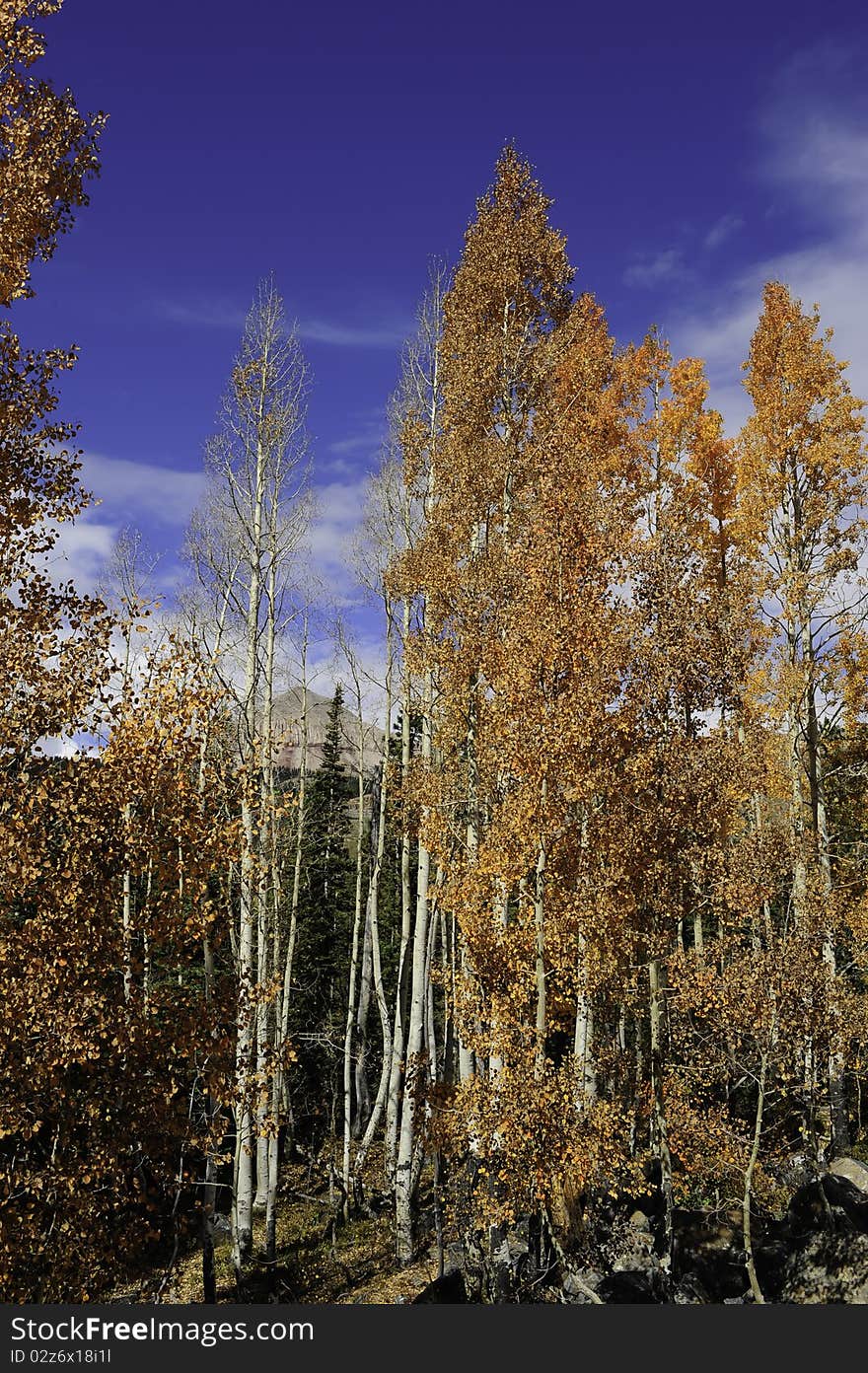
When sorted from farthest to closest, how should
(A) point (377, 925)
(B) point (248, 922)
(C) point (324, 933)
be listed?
1. (C) point (324, 933)
2. (A) point (377, 925)
3. (B) point (248, 922)

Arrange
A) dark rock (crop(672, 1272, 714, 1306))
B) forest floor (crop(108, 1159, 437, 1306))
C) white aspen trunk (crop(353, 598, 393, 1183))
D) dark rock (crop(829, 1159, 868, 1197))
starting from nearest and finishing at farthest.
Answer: dark rock (crop(672, 1272, 714, 1306)) < forest floor (crop(108, 1159, 437, 1306)) < dark rock (crop(829, 1159, 868, 1197)) < white aspen trunk (crop(353, 598, 393, 1183))

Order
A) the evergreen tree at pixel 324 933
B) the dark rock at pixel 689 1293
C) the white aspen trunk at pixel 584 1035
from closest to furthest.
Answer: the dark rock at pixel 689 1293
the white aspen trunk at pixel 584 1035
the evergreen tree at pixel 324 933

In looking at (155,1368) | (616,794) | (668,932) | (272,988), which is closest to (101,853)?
(272,988)

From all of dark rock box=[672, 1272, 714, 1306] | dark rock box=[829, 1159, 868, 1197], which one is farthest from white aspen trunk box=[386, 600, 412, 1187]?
dark rock box=[829, 1159, 868, 1197]

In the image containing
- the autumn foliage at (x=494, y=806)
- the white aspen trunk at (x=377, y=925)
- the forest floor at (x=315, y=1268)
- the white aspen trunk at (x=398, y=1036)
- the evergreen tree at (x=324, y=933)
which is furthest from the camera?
the evergreen tree at (x=324, y=933)

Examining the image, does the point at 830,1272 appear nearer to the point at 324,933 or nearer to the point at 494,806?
the point at 494,806

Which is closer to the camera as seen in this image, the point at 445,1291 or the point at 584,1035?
the point at 445,1291

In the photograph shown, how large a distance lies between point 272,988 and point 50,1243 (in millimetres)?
2723

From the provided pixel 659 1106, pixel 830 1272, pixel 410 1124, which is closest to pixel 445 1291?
pixel 410 1124

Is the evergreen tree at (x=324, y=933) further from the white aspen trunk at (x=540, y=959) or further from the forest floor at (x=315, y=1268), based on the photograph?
the white aspen trunk at (x=540, y=959)

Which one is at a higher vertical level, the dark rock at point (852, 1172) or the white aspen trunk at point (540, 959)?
the white aspen trunk at point (540, 959)

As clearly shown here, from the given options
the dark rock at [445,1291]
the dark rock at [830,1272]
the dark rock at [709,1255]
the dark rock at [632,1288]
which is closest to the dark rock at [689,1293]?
the dark rock at [709,1255]

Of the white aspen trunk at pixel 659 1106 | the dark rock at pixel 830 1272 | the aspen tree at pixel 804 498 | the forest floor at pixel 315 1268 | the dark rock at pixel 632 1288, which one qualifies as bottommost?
the forest floor at pixel 315 1268

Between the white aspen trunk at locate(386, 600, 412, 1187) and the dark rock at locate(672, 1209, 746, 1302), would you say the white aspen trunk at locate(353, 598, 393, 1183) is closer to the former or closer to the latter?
the white aspen trunk at locate(386, 600, 412, 1187)
